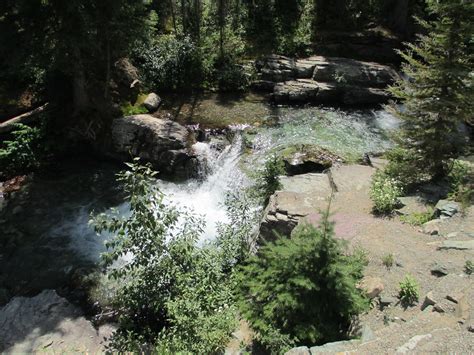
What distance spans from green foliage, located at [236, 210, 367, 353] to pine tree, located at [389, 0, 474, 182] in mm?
4813

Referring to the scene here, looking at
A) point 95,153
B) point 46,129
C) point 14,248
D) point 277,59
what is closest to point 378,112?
point 277,59

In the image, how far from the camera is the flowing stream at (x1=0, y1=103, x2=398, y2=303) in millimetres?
10164

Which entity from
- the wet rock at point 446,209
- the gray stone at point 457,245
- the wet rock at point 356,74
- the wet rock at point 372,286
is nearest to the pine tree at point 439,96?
the wet rock at point 446,209

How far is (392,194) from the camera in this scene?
9242 mm

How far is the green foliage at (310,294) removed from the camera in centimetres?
572

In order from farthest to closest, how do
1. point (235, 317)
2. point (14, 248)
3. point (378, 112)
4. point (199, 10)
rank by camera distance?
point (199, 10) < point (378, 112) < point (14, 248) < point (235, 317)

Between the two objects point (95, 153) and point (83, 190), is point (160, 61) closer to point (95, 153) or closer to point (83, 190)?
point (95, 153)

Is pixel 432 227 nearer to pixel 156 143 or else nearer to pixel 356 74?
pixel 156 143

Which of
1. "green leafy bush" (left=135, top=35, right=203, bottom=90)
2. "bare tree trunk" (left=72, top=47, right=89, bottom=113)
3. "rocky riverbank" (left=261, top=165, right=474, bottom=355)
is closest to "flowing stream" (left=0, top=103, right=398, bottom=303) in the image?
"bare tree trunk" (left=72, top=47, right=89, bottom=113)

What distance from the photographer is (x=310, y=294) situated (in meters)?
5.83

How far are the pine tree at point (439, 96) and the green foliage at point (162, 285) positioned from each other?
5.65 metres

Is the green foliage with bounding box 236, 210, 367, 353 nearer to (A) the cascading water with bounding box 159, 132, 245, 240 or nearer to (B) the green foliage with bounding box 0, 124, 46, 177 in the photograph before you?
(A) the cascading water with bounding box 159, 132, 245, 240

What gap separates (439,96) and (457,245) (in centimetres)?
361

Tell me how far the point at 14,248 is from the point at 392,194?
31.8ft
